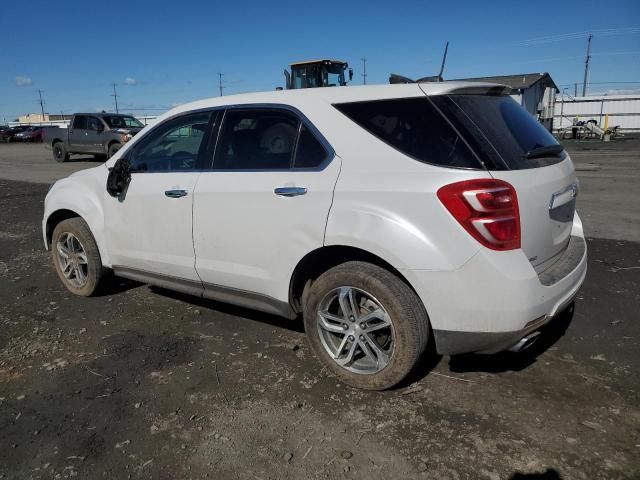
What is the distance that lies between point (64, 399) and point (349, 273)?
6.28 feet

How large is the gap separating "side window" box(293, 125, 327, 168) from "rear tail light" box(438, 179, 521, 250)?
2.85 feet

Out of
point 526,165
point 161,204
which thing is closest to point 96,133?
point 161,204

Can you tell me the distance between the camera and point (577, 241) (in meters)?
3.39

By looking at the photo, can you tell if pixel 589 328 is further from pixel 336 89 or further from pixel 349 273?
pixel 336 89

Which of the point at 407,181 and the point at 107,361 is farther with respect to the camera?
the point at 107,361

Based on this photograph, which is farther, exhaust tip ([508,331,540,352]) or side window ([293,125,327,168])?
side window ([293,125,327,168])

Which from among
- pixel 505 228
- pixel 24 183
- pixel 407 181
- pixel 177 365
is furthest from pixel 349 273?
pixel 24 183

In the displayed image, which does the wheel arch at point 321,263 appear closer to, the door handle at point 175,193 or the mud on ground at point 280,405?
the mud on ground at point 280,405

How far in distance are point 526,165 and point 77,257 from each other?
3945 millimetres

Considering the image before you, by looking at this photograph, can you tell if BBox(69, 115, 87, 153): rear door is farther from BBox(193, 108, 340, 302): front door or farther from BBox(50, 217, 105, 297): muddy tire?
BBox(193, 108, 340, 302): front door

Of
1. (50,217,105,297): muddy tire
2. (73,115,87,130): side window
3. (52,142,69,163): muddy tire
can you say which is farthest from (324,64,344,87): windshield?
(50,217,105,297): muddy tire

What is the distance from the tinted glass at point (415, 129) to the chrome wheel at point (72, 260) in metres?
3.00

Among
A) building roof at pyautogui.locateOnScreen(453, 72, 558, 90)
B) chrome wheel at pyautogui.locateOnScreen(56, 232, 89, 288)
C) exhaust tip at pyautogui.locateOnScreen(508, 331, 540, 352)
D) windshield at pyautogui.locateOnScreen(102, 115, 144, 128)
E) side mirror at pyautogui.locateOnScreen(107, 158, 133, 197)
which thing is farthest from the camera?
building roof at pyautogui.locateOnScreen(453, 72, 558, 90)

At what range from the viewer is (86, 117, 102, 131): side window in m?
18.7
